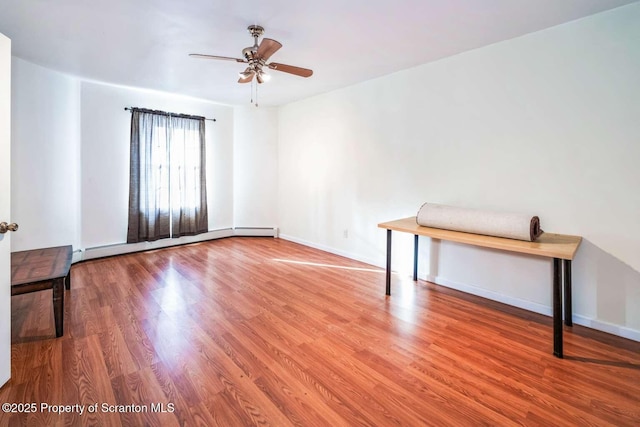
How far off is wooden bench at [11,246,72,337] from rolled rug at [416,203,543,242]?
3.24 m

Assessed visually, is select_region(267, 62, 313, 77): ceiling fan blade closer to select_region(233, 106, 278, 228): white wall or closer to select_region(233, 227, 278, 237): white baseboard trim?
select_region(233, 106, 278, 228): white wall

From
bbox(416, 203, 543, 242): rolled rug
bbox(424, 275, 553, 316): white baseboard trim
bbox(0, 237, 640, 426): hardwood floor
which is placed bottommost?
bbox(0, 237, 640, 426): hardwood floor

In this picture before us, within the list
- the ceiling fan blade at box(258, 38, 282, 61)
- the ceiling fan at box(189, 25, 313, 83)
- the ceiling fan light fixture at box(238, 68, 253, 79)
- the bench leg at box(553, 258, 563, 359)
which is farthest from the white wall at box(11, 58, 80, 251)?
the bench leg at box(553, 258, 563, 359)

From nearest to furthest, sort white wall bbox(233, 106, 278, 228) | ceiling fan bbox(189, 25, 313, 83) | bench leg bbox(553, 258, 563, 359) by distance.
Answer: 1. bench leg bbox(553, 258, 563, 359)
2. ceiling fan bbox(189, 25, 313, 83)
3. white wall bbox(233, 106, 278, 228)

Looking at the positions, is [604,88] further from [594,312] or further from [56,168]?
[56,168]

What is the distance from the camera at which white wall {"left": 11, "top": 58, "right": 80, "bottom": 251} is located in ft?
11.1

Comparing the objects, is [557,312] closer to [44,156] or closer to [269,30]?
[269,30]

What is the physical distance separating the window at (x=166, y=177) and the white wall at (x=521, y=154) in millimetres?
2789

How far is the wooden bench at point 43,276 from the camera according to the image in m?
2.19

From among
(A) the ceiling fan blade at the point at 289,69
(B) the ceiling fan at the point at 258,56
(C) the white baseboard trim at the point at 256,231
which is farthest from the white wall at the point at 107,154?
(A) the ceiling fan blade at the point at 289,69

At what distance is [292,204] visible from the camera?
558 centimetres

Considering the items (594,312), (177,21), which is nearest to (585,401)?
(594,312)

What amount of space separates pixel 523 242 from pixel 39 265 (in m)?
4.13

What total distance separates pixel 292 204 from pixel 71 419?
4.33 metres
